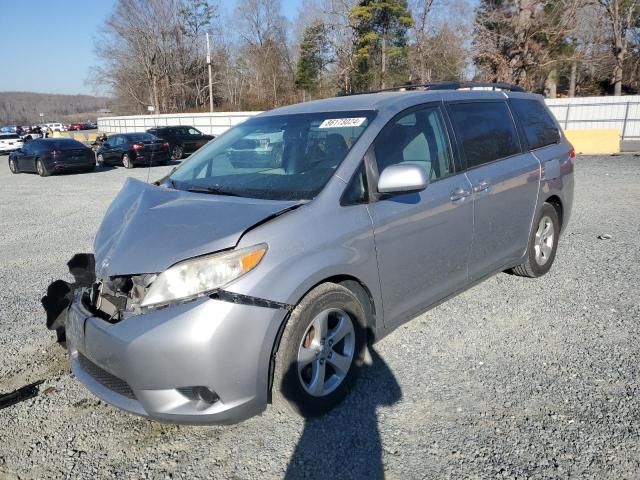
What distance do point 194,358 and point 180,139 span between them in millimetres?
21240

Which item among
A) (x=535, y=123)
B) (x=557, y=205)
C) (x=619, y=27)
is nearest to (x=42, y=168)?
(x=535, y=123)

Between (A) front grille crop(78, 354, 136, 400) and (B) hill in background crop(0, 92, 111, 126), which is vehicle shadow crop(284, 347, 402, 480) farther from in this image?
(B) hill in background crop(0, 92, 111, 126)

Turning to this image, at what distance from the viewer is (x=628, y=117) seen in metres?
22.4

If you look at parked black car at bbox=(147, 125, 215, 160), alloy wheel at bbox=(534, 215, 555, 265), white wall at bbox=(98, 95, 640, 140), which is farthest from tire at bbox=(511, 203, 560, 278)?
parked black car at bbox=(147, 125, 215, 160)

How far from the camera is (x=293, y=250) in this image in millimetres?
2541

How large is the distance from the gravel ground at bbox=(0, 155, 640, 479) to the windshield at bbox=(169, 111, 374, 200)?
4.50 feet

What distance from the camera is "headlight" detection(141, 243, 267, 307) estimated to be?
2.38m

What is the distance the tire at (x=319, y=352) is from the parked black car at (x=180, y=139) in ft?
66.8

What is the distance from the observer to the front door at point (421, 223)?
10.1 feet

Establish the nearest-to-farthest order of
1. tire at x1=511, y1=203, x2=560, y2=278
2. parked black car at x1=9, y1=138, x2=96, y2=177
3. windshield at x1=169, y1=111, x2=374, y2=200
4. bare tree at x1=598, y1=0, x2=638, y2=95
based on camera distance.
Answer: windshield at x1=169, y1=111, x2=374, y2=200
tire at x1=511, y1=203, x2=560, y2=278
parked black car at x1=9, y1=138, x2=96, y2=177
bare tree at x1=598, y1=0, x2=638, y2=95

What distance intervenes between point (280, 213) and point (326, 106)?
4.32 ft

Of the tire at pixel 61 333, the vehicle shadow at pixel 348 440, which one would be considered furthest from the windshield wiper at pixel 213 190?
→ the vehicle shadow at pixel 348 440

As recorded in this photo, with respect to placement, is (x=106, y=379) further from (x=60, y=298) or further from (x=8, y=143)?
(x=8, y=143)

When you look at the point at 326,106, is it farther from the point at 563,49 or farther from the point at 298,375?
the point at 563,49
